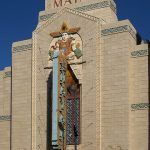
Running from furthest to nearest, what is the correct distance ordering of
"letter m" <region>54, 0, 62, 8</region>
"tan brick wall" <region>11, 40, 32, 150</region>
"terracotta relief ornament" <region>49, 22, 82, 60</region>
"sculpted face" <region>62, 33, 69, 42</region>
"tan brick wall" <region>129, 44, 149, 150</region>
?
"letter m" <region>54, 0, 62, 8</region> → "tan brick wall" <region>11, 40, 32, 150</region> → "sculpted face" <region>62, 33, 69, 42</region> → "terracotta relief ornament" <region>49, 22, 82, 60</region> → "tan brick wall" <region>129, 44, 149, 150</region>

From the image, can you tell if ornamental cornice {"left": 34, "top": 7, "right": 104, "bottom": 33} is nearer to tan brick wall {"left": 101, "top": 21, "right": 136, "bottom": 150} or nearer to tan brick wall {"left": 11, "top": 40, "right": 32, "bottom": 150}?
tan brick wall {"left": 101, "top": 21, "right": 136, "bottom": 150}

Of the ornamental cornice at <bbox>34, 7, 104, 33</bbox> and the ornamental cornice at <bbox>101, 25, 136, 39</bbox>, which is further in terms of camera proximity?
the ornamental cornice at <bbox>34, 7, 104, 33</bbox>

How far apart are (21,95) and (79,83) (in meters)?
4.20

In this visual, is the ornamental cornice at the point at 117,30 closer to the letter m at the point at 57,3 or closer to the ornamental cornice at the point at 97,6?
the ornamental cornice at the point at 97,6

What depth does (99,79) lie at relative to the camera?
2788 centimetres

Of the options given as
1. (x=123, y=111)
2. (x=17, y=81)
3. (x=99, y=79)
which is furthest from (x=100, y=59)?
(x=17, y=81)

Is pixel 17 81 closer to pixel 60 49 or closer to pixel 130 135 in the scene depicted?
pixel 60 49

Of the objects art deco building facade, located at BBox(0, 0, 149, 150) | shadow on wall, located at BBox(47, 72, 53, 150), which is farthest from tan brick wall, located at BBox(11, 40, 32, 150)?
shadow on wall, located at BBox(47, 72, 53, 150)

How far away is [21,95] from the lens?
30.7 meters

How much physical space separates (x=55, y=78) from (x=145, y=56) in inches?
195

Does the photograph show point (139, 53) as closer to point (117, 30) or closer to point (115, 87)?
point (117, 30)

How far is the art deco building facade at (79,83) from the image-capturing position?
2703 cm

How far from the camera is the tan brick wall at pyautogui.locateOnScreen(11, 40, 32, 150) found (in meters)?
30.1

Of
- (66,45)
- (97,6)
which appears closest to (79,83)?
(66,45)
